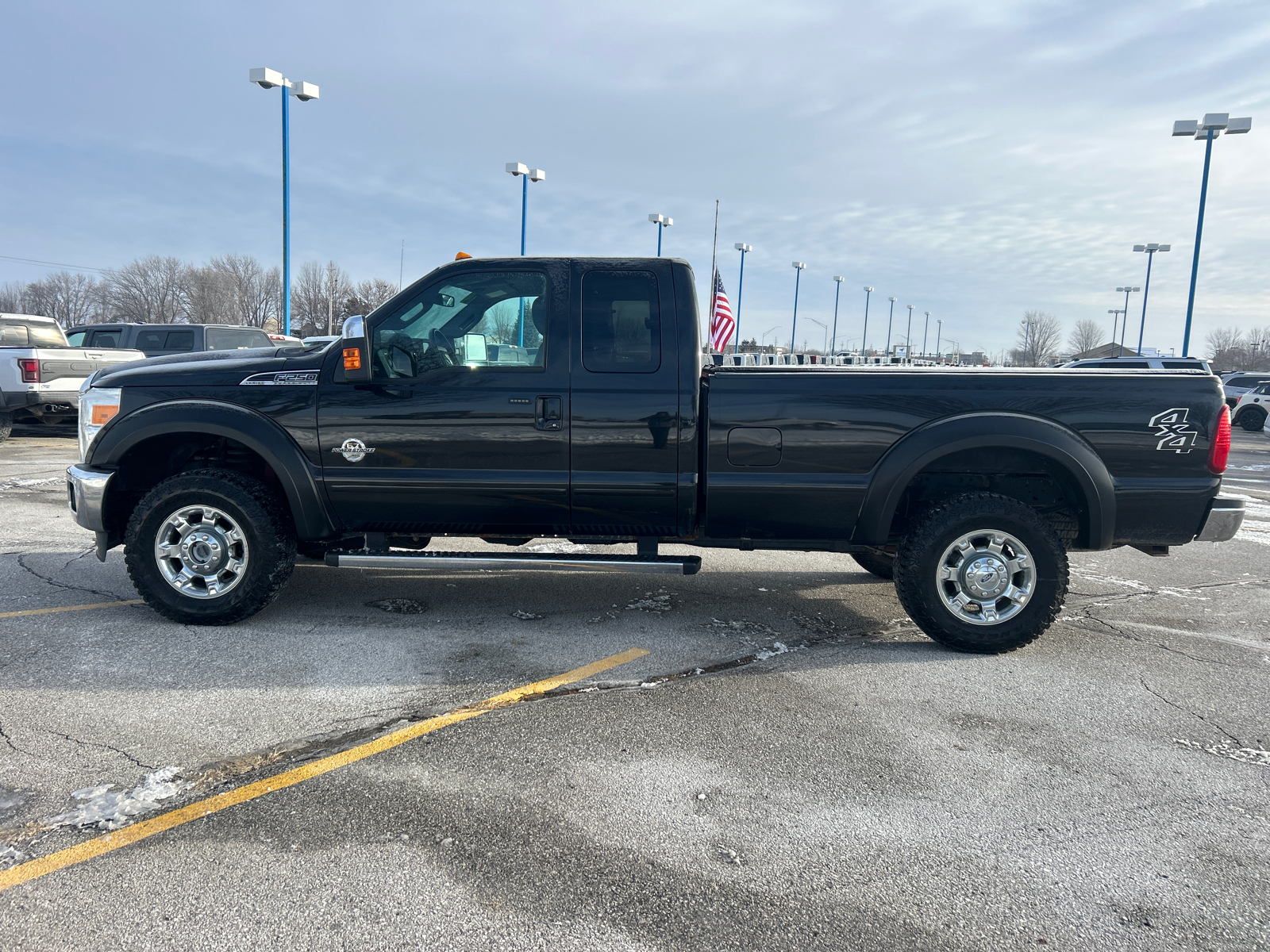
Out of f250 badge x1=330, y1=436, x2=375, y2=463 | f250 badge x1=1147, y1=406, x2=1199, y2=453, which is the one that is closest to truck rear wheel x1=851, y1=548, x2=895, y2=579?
f250 badge x1=1147, y1=406, x2=1199, y2=453

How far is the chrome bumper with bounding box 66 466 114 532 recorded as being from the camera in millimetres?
4805

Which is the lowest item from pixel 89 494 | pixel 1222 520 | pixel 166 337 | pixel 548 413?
pixel 89 494

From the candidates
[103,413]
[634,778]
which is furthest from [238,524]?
[634,778]

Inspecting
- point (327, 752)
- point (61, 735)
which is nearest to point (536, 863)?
point (327, 752)

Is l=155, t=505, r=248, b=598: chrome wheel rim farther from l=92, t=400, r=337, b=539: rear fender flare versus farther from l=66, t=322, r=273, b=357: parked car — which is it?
l=66, t=322, r=273, b=357: parked car

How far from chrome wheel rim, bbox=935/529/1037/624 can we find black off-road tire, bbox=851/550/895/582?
4.24ft

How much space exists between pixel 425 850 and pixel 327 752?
2.81 feet

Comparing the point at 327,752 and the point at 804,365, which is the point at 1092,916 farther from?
the point at 804,365

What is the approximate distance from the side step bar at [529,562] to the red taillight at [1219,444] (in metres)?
2.73

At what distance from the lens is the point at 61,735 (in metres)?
3.45

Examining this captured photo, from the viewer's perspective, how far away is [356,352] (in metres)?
4.67

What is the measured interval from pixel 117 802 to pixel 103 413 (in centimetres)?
269

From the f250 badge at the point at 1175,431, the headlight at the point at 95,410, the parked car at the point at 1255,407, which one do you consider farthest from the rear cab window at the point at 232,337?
the parked car at the point at 1255,407

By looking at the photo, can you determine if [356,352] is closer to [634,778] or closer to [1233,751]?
[634,778]
